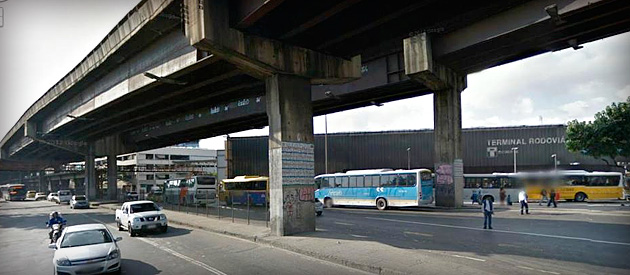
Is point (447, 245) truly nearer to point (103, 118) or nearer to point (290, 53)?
point (290, 53)

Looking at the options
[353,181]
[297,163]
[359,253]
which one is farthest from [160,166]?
[359,253]

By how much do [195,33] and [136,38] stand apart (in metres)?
6.60

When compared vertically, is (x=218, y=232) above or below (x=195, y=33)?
below

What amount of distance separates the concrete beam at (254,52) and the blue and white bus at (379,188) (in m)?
13.0

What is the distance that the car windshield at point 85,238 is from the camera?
33.1ft

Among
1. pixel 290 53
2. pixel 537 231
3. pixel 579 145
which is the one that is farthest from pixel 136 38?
pixel 579 145

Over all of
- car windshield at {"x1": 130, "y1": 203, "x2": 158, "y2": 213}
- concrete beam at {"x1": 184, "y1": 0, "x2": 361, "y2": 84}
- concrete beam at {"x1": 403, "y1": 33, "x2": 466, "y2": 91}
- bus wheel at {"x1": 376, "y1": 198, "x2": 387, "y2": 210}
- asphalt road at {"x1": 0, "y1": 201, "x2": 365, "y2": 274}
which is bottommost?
bus wheel at {"x1": 376, "y1": 198, "x2": 387, "y2": 210}

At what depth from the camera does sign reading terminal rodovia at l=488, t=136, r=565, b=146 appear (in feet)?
167

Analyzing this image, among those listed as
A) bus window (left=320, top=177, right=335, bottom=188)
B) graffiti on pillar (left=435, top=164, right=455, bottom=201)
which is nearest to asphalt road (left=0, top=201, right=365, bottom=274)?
graffiti on pillar (left=435, top=164, right=455, bottom=201)

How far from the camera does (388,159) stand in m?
55.1

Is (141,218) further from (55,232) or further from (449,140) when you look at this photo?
(449,140)

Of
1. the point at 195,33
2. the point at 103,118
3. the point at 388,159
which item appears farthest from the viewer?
the point at 388,159

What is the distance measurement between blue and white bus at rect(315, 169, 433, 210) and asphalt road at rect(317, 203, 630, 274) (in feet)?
22.2

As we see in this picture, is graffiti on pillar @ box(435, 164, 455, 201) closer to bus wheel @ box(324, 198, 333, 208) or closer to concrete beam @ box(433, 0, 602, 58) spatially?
concrete beam @ box(433, 0, 602, 58)
